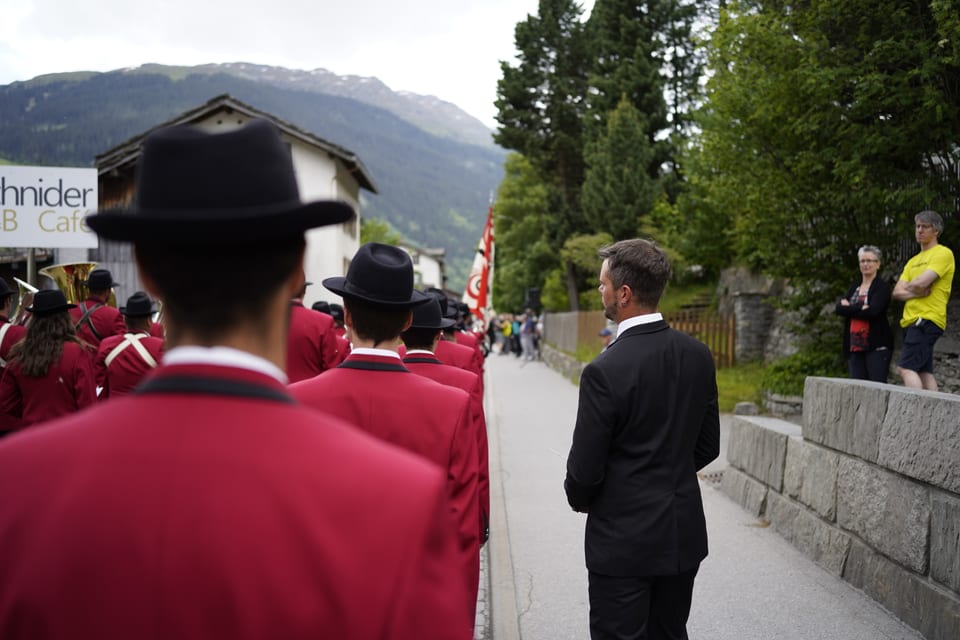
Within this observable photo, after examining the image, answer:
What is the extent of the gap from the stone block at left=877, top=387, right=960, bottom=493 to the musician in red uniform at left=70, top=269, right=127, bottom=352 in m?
6.69

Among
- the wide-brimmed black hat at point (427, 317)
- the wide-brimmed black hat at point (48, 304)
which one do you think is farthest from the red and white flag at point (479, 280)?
the wide-brimmed black hat at point (427, 317)

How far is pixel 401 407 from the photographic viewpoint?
284 cm

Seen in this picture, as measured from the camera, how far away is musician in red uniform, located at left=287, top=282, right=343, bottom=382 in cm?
605

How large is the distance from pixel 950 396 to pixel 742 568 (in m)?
2.11

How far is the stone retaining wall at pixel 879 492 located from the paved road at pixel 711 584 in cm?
17

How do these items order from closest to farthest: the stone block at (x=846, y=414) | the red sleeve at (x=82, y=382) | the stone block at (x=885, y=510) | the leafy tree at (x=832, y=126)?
the stone block at (x=885, y=510)
the stone block at (x=846, y=414)
the red sleeve at (x=82, y=382)
the leafy tree at (x=832, y=126)

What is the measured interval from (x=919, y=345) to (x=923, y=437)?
316 centimetres

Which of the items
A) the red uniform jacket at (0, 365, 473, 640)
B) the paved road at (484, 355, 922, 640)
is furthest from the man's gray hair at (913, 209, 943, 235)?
the red uniform jacket at (0, 365, 473, 640)

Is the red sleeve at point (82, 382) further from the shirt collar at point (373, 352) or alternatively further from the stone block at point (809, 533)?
the stone block at point (809, 533)

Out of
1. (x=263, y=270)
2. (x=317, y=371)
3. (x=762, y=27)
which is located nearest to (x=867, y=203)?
(x=762, y=27)

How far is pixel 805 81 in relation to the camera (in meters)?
10.5

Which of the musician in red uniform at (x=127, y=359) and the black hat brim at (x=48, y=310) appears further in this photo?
the musician in red uniform at (x=127, y=359)

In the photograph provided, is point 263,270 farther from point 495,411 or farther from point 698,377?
point 495,411

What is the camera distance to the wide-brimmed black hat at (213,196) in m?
1.27
